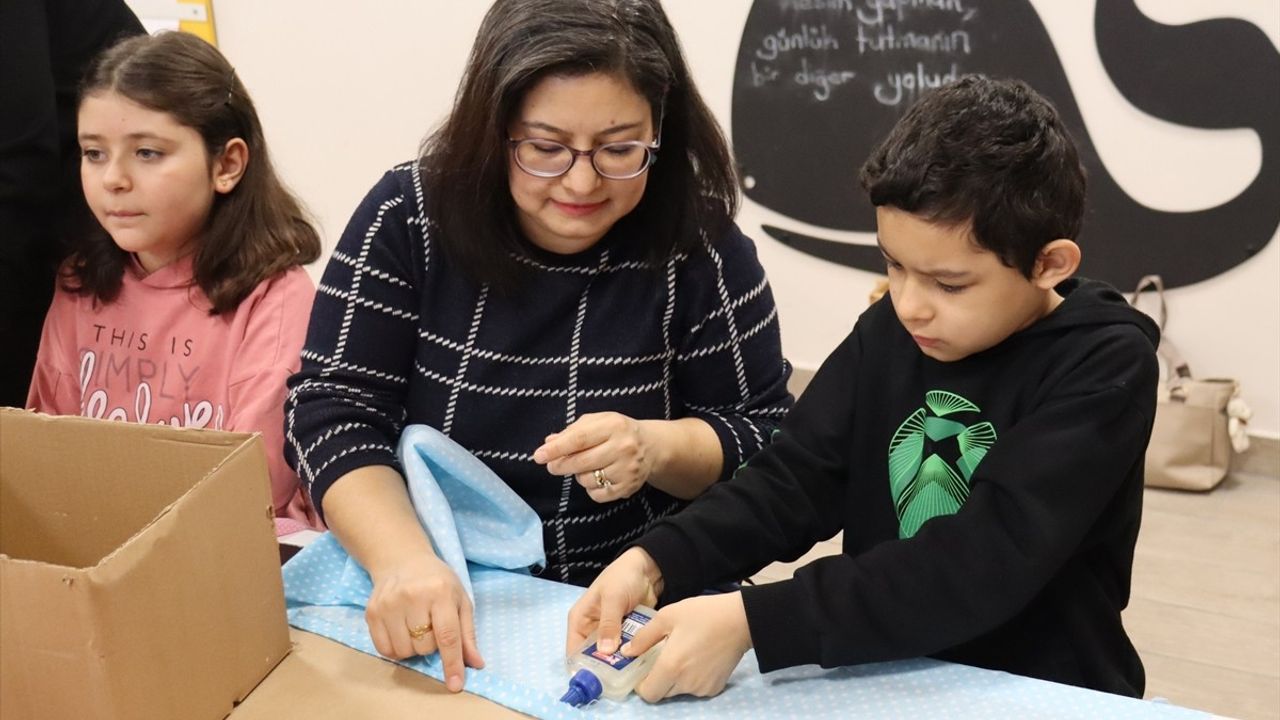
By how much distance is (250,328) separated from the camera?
1.54 m

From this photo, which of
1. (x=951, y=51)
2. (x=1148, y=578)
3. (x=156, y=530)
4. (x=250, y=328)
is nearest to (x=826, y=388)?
(x=156, y=530)

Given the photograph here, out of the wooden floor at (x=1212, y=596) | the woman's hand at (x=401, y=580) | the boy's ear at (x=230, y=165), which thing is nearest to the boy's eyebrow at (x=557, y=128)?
the woman's hand at (x=401, y=580)

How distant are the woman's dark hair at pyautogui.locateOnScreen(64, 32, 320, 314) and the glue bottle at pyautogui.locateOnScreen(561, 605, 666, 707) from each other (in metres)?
0.80

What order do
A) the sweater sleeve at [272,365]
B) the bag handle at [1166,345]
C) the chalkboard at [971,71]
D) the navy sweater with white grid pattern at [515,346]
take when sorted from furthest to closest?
1. the bag handle at [1166,345]
2. the chalkboard at [971,71]
3. the sweater sleeve at [272,365]
4. the navy sweater with white grid pattern at [515,346]

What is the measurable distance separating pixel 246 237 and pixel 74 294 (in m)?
0.25

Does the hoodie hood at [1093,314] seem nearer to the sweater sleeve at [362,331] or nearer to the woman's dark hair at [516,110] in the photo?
the woman's dark hair at [516,110]

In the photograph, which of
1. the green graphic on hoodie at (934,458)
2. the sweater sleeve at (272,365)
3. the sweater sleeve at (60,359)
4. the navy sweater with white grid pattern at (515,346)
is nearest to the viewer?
the green graphic on hoodie at (934,458)

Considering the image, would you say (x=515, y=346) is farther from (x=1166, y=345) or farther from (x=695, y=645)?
(x=1166, y=345)

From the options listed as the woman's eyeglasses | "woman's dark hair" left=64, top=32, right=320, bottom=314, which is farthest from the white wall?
the woman's eyeglasses

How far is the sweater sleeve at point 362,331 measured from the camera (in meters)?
1.25

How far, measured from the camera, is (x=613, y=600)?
3.37 ft

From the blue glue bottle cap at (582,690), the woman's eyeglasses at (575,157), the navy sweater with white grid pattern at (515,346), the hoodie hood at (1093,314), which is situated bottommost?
the blue glue bottle cap at (582,690)

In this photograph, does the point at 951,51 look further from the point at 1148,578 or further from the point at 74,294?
the point at 74,294

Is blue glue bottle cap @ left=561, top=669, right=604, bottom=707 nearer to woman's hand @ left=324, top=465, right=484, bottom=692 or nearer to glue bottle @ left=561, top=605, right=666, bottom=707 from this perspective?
glue bottle @ left=561, top=605, right=666, bottom=707
